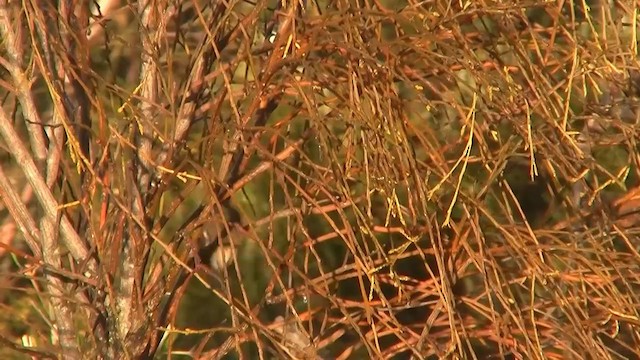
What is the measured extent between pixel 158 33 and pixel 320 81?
0.36 m

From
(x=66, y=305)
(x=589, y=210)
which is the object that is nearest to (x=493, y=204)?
(x=589, y=210)

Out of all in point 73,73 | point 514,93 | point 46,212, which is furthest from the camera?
point 46,212

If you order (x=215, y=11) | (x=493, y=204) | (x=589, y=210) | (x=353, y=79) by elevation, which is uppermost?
(x=215, y=11)

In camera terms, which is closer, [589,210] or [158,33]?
[158,33]

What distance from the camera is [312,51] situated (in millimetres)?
2125

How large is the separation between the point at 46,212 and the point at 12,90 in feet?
0.90

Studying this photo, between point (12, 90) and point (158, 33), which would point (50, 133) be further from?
point (158, 33)

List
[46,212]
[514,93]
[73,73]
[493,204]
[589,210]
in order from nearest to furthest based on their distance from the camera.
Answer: [514,93]
[73,73]
[46,212]
[589,210]
[493,204]

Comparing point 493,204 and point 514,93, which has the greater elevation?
point 514,93

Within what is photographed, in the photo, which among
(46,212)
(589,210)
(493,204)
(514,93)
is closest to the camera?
(514,93)

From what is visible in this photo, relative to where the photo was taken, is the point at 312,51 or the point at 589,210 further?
the point at 589,210

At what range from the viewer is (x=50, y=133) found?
2316 mm

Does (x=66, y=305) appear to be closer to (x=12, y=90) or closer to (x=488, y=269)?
(x=12, y=90)

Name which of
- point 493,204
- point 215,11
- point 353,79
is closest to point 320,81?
point 353,79
